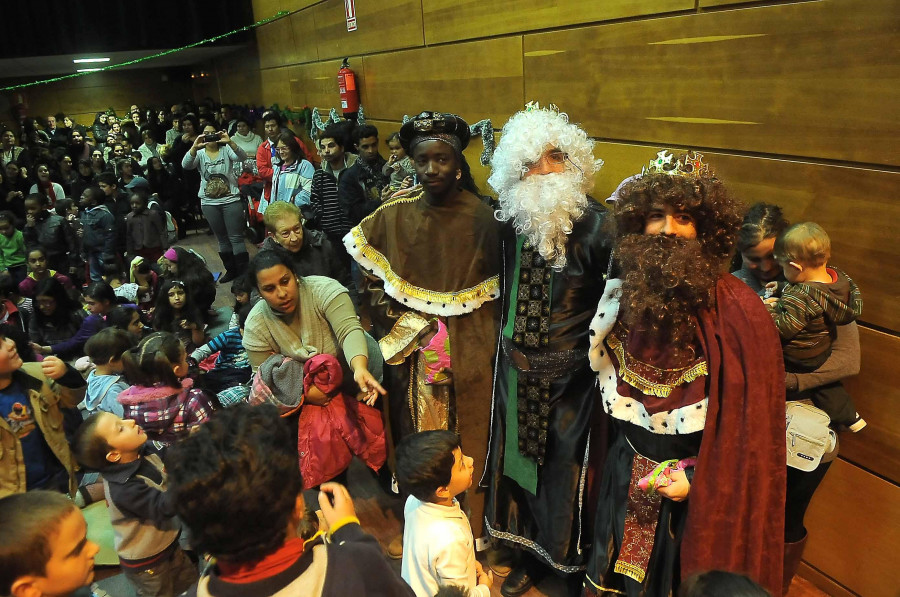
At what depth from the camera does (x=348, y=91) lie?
20.0 ft

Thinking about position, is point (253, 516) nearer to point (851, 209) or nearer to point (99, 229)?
point (851, 209)

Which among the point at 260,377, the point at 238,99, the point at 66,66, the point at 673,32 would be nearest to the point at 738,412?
the point at 673,32

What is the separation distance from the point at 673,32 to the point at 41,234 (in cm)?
617

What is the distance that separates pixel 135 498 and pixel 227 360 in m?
1.98

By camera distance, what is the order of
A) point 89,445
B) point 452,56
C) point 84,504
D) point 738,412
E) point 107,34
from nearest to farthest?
point 738,412, point 89,445, point 84,504, point 452,56, point 107,34

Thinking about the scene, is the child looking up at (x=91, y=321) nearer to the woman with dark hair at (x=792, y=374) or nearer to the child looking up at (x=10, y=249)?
the child looking up at (x=10, y=249)

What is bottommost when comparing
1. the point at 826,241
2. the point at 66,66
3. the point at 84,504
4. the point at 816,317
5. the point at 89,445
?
the point at 84,504

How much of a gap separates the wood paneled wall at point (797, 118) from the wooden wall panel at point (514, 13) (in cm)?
1

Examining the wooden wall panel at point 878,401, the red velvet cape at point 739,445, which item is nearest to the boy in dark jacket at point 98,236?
the red velvet cape at point 739,445

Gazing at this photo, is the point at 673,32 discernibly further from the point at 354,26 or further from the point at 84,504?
the point at 354,26

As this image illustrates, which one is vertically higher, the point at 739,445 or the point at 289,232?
the point at 289,232

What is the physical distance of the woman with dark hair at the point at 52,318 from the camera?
4594 millimetres

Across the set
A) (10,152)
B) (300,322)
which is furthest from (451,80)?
(10,152)

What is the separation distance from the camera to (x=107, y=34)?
845cm
